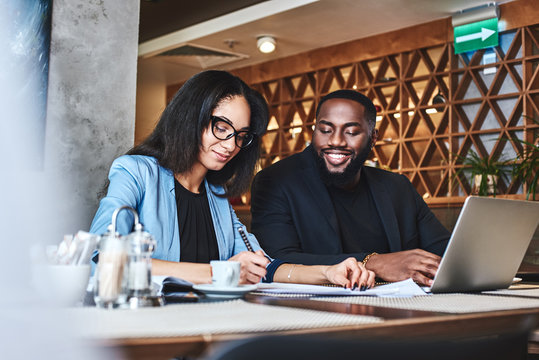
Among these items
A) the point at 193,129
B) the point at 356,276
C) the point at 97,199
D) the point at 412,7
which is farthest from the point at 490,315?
the point at 412,7

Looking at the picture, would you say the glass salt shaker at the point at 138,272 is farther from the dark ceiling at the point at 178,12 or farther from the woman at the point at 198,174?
the dark ceiling at the point at 178,12

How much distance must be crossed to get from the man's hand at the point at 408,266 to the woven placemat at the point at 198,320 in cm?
74

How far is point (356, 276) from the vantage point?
1.42m

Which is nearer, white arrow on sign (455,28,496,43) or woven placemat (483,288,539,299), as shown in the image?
woven placemat (483,288,539,299)

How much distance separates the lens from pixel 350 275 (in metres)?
1.49

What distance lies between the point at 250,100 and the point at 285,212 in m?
0.44

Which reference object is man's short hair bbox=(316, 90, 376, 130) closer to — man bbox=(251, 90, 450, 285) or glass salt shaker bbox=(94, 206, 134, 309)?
man bbox=(251, 90, 450, 285)

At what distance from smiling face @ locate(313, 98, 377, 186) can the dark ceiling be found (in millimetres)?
3851

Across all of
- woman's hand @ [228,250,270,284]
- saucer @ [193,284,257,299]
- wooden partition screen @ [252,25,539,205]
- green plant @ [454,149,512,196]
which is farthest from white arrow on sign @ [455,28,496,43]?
saucer @ [193,284,257,299]

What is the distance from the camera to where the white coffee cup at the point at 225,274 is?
3.83 feet

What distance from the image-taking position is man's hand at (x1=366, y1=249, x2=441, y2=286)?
1.60 meters

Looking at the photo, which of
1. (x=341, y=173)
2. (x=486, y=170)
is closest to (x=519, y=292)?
(x=341, y=173)

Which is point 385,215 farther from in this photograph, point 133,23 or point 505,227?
point 133,23

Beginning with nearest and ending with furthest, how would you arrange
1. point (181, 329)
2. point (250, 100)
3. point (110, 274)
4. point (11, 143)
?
1. point (181, 329)
2. point (110, 274)
3. point (250, 100)
4. point (11, 143)
